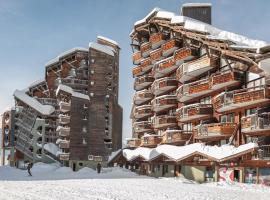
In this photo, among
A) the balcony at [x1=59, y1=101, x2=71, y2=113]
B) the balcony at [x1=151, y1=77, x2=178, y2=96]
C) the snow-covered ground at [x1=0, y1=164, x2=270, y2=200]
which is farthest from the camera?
the balcony at [x1=59, y1=101, x2=71, y2=113]

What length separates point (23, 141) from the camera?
297 ft

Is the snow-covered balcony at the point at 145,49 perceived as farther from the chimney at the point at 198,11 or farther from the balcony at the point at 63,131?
the balcony at the point at 63,131

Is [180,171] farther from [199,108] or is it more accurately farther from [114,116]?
[114,116]

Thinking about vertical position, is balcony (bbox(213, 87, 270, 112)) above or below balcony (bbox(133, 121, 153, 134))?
above

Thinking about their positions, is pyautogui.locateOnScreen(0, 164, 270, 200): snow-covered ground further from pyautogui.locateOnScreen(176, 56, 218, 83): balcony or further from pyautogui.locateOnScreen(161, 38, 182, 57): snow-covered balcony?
pyautogui.locateOnScreen(161, 38, 182, 57): snow-covered balcony

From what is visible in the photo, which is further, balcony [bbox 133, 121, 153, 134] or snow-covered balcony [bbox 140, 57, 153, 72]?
snow-covered balcony [bbox 140, 57, 153, 72]

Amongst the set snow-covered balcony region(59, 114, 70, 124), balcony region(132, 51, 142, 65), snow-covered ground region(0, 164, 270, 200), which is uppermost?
balcony region(132, 51, 142, 65)

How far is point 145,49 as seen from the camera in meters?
67.6

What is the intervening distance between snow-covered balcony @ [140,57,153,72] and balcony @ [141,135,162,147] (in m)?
11.8

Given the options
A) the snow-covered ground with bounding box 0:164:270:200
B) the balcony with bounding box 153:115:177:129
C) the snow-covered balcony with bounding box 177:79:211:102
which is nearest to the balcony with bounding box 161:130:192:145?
the balcony with bounding box 153:115:177:129

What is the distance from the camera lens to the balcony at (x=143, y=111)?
65.7 metres

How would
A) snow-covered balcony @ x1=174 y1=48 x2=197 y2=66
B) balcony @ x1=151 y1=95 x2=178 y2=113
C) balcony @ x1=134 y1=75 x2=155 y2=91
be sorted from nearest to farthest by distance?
snow-covered balcony @ x1=174 y1=48 x2=197 y2=66, balcony @ x1=151 y1=95 x2=178 y2=113, balcony @ x1=134 y1=75 x2=155 y2=91

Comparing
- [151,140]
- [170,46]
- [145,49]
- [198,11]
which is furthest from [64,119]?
[198,11]

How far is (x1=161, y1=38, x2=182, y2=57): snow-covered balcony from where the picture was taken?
57281 mm
